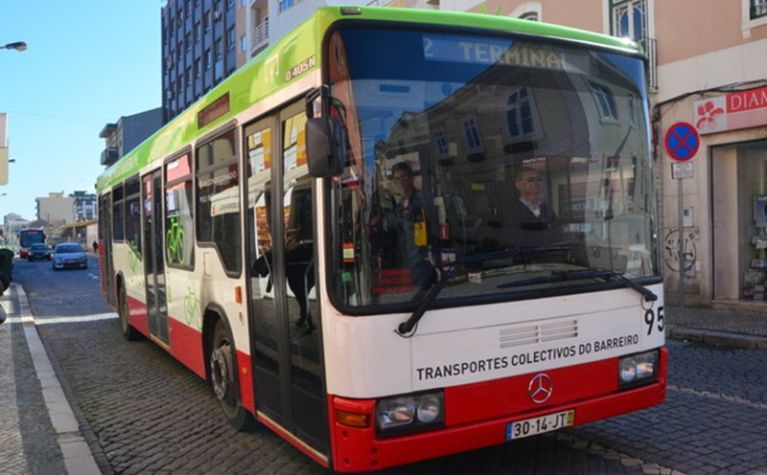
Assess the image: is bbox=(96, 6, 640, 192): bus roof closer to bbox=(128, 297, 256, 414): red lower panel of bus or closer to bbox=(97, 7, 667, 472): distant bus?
bbox=(97, 7, 667, 472): distant bus

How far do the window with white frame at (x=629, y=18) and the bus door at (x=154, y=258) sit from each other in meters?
9.91

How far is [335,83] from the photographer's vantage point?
3615 millimetres

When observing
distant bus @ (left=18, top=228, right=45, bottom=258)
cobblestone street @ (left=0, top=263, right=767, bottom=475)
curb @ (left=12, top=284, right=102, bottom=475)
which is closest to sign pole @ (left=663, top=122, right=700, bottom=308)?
cobblestone street @ (left=0, top=263, right=767, bottom=475)

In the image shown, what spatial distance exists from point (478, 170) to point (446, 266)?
0.58 meters

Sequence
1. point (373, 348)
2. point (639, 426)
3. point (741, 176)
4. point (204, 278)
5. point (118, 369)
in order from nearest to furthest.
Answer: point (373, 348)
point (639, 426)
point (204, 278)
point (118, 369)
point (741, 176)

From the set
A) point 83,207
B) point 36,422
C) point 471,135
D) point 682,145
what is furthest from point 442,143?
point 83,207

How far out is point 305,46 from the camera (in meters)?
3.93

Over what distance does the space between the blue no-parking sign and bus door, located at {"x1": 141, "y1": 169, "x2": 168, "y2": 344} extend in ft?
24.9

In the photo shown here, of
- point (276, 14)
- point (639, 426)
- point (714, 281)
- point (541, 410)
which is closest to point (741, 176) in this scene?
point (714, 281)

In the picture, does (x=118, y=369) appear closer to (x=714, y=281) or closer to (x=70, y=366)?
(x=70, y=366)

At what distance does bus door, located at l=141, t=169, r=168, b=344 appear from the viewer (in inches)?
301

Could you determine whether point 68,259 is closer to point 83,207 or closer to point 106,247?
point 106,247

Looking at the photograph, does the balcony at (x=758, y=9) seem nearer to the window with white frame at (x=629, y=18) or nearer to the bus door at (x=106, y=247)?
the window with white frame at (x=629, y=18)

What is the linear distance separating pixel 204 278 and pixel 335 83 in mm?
2839
